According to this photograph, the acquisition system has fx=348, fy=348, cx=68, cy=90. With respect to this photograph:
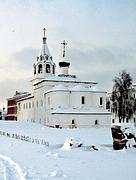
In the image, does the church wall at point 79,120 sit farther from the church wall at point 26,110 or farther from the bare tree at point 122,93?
the church wall at point 26,110

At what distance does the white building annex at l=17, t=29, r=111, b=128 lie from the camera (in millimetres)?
52631

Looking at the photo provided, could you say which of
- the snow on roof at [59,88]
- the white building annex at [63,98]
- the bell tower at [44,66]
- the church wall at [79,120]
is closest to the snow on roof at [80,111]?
the white building annex at [63,98]

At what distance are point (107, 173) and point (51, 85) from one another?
1832 inches

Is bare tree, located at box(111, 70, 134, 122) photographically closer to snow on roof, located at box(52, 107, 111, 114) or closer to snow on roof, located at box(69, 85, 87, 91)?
snow on roof, located at box(52, 107, 111, 114)

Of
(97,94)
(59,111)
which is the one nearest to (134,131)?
(59,111)

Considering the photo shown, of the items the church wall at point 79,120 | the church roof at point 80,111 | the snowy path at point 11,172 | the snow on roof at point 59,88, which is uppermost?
the snow on roof at point 59,88

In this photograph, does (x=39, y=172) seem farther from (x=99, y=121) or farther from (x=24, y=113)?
(x=24, y=113)

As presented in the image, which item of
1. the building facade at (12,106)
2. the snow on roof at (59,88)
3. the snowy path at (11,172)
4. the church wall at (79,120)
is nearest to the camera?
the snowy path at (11,172)

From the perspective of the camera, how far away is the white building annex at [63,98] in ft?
173

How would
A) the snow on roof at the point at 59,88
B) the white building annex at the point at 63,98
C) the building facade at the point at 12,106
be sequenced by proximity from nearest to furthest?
the white building annex at the point at 63,98
the snow on roof at the point at 59,88
the building facade at the point at 12,106

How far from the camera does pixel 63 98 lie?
178ft

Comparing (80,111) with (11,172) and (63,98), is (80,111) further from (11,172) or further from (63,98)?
(11,172)

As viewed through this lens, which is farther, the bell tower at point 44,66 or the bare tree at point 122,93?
the bell tower at point 44,66

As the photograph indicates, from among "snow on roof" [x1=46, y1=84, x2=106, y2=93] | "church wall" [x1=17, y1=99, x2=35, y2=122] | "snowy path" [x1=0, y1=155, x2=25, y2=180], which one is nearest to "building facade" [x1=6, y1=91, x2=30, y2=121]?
"church wall" [x1=17, y1=99, x2=35, y2=122]
